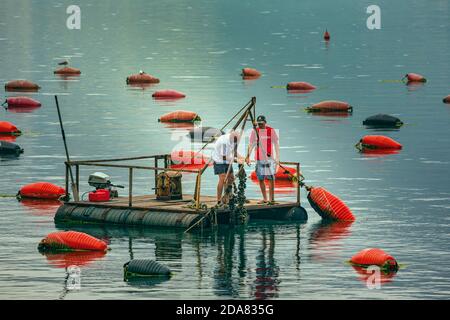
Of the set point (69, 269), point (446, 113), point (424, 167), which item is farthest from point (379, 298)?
point (446, 113)

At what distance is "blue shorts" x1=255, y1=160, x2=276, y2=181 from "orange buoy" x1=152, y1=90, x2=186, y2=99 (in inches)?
3169

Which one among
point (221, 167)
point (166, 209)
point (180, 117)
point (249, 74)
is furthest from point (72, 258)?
point (249, 74)

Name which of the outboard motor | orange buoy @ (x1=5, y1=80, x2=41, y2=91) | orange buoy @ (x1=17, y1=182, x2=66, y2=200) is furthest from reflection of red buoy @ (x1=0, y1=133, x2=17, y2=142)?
orange buoy @ (x1=5, y1=80, x2=41, y2=91)

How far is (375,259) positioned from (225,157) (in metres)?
8.90

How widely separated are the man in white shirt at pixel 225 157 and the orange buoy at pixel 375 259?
7.35 metres

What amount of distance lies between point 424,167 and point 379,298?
137 ft

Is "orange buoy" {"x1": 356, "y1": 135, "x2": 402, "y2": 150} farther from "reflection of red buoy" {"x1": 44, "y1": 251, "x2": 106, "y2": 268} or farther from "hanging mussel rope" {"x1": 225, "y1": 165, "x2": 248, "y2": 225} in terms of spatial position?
"reflection of red buoy" {"x1": 44, "y1": 251, "x2": 106, "y2": 268}

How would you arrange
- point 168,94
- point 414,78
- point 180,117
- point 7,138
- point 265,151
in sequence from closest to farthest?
point 265,151
point 7,138
point 180,117
point 168,94
point 414,78

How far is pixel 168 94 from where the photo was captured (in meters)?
144

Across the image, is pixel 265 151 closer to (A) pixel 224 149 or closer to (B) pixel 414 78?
(A) pixel 224 149

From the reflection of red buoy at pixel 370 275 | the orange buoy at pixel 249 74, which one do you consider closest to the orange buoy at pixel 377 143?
the reflection of red buoy at pixel 370 275

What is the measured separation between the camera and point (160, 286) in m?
49.4
